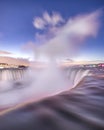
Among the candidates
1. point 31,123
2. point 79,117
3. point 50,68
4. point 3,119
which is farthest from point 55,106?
point 50,68

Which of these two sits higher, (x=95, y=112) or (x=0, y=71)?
(x=0, y=71)

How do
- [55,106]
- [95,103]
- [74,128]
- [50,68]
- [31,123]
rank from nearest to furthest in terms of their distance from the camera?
[74,128], [31,123], [55,106], [95,103], [50,68]

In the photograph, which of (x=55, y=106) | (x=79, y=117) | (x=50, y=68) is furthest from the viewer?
(x=50, y=68)

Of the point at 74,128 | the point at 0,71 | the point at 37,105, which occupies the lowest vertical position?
the point at 74,128

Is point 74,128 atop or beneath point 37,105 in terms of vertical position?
beneath

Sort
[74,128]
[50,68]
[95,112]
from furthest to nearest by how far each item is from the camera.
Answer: [50,68]
[95,112]
[74,128]

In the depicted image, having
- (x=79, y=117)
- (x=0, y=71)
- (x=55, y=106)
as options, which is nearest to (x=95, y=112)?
(x=79, y=117)

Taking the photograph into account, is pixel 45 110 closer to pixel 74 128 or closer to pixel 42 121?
pixel 42 121

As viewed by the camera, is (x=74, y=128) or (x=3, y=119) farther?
(x=3, y=119)

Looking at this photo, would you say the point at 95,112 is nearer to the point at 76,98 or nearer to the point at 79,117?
the point at 79,117
